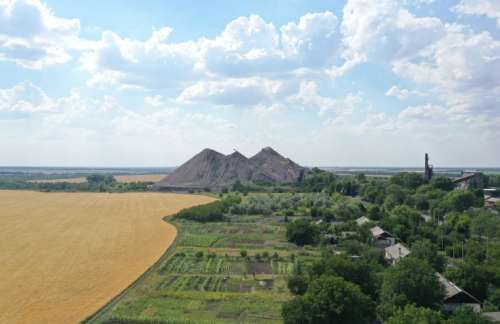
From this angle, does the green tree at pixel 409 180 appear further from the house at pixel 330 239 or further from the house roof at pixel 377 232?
the house at pixel 330 239

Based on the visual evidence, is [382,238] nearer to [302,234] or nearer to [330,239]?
[330,239]

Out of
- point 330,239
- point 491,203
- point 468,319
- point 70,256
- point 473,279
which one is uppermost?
point 491,203

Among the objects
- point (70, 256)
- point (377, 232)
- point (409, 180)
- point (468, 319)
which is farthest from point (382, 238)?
point (409, 180)

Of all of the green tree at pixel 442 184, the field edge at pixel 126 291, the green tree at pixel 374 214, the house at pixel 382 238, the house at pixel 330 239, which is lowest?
the field edge at pixel 126 291

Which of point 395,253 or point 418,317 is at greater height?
point 418,317

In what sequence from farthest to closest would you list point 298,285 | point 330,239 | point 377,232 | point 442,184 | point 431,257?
1. point 442,184
2. point 330,239
3. point 377,232
4. point 431,257
5. point 298,285

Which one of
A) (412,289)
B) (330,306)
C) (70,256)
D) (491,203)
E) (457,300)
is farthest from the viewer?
(491,203)

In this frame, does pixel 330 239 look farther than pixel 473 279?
Yes

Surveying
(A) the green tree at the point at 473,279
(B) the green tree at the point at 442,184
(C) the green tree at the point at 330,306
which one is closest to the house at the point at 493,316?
(A) the green tree at the point at 473,279
